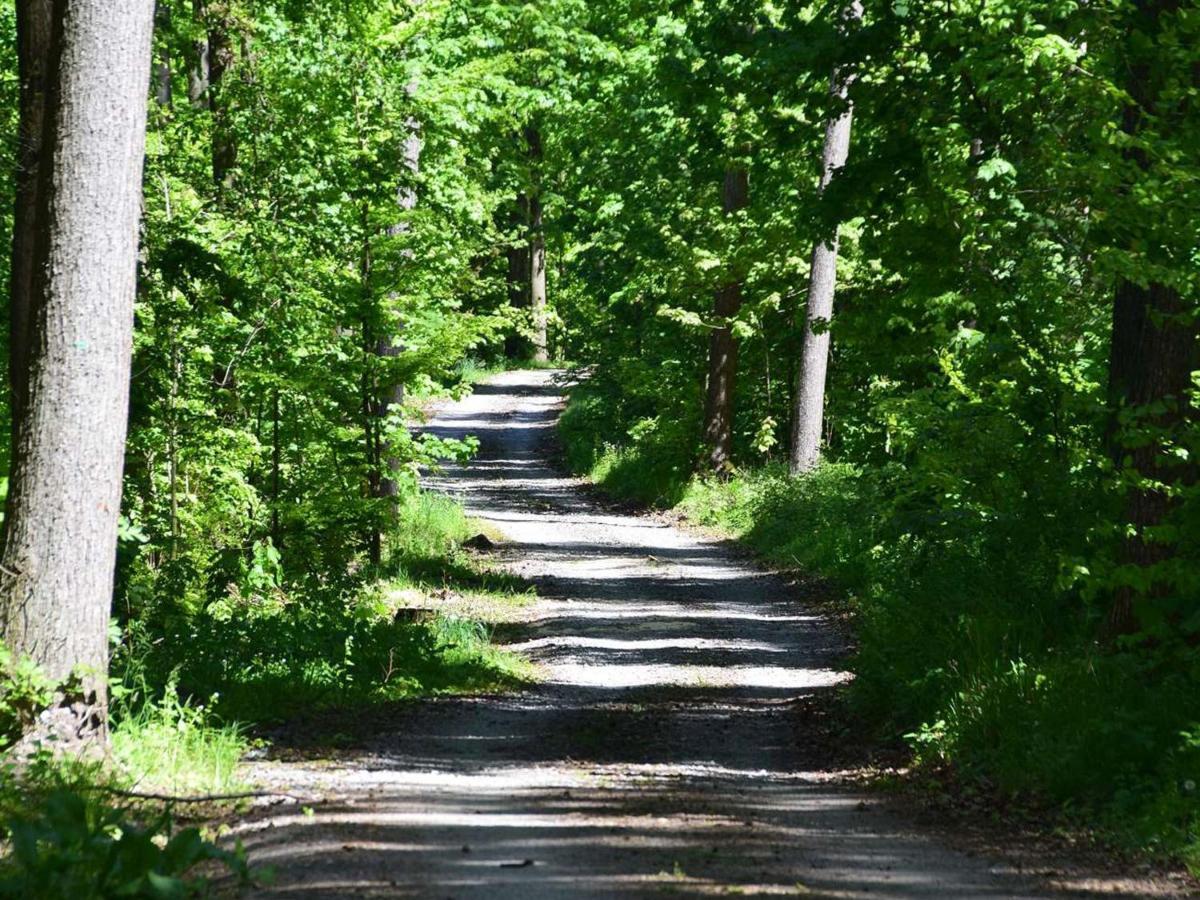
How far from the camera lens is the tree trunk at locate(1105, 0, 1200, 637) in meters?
8.76

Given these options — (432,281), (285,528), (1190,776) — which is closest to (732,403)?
(432,281)

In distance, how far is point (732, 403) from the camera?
84.4ft

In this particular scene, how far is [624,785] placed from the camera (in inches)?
320

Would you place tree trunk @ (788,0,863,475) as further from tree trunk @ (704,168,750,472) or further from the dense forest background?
tree trunk @ (704,168,750,472)

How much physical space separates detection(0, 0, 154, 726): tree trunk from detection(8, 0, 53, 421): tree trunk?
2.78 meters

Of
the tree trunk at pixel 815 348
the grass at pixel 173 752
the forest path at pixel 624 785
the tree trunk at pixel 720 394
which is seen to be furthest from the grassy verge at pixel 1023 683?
the tree trunk at pixel 720 394

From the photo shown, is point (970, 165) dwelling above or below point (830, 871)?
above

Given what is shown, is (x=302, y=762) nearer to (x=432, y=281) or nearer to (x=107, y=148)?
(x=107, y=148)

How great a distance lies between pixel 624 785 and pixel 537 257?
41459 millimetres

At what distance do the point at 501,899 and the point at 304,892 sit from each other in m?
0.76

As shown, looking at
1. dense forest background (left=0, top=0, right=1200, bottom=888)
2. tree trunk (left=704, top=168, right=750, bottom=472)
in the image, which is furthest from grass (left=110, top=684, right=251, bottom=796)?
tree trunk (left=704, top=168, right=750, bottom=472)

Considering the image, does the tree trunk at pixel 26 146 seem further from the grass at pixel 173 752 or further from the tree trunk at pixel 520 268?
the tree trunk at pixel 520 268

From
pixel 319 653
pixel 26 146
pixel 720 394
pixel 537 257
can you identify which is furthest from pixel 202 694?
pixel 537 257

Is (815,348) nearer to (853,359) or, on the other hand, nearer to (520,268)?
(853,359)
